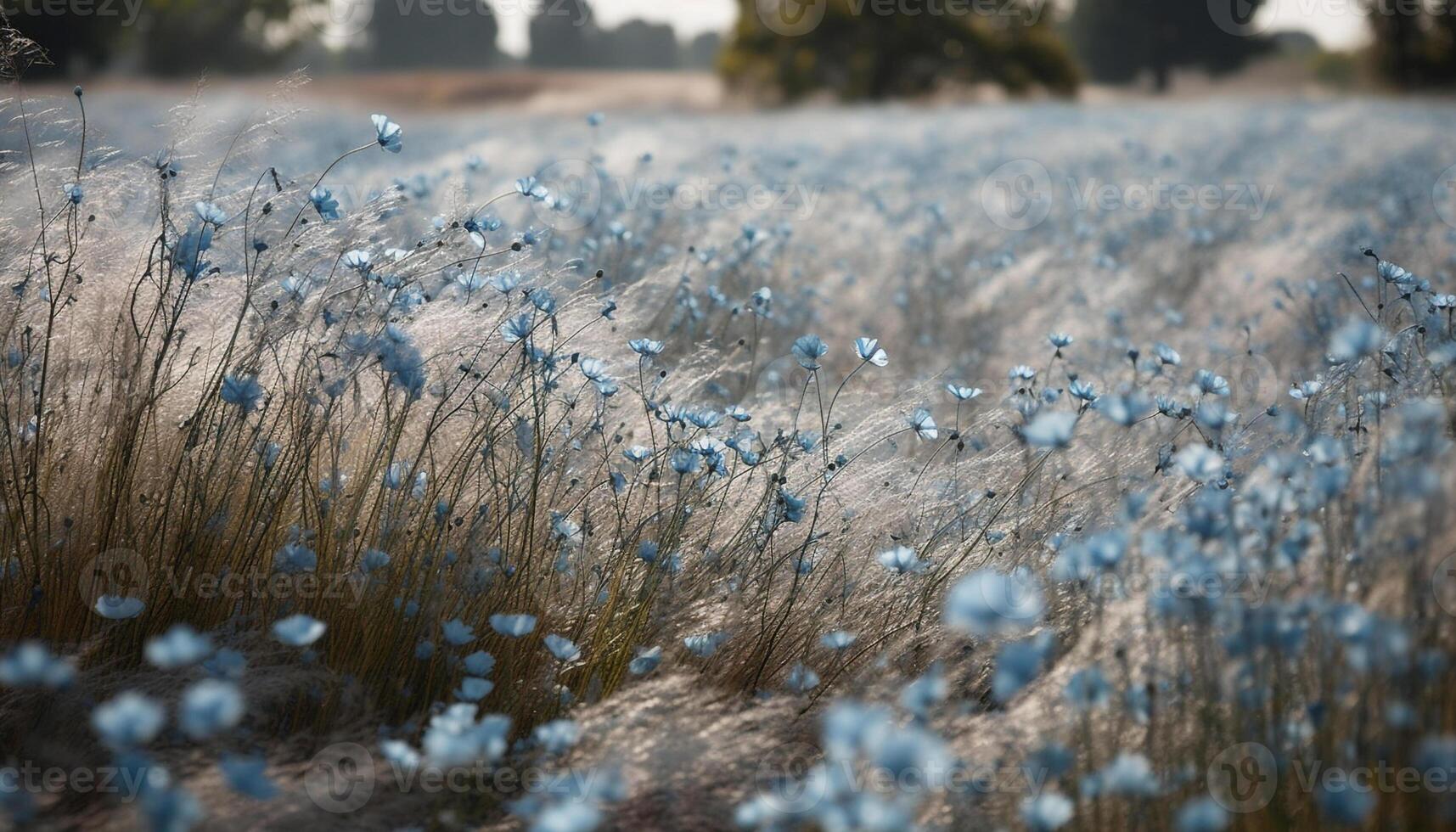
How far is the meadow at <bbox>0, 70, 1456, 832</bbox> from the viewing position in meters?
1.59

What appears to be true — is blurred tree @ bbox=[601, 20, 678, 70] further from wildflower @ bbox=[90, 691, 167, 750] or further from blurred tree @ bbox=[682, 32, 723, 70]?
wildflower @ bbox=[90, 691, 167, 750]

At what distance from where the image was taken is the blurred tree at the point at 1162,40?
38.3 m

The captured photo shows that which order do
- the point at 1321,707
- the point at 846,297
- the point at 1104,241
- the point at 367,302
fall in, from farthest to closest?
the point at 1104,241, the point at 846,297, the point at 367,302, the point at 1321,707

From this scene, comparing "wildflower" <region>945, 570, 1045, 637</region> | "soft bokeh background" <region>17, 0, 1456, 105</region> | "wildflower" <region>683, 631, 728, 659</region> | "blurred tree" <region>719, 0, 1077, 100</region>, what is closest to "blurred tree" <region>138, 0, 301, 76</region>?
"soft bokeh background" <region>17, 0, 1456, 105</region>

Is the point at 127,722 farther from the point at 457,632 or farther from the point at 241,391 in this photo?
the point at 241,391

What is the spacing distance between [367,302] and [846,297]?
3616 mm

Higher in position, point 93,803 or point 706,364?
point 706,364

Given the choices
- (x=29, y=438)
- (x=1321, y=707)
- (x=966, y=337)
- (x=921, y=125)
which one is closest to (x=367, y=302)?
(x=29, y=438)

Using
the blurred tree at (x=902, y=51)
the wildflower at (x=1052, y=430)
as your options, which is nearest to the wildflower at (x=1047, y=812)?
the wildflower at (x=1052, y=430)

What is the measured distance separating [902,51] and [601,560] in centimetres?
2311

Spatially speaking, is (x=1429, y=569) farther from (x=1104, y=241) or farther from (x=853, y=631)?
(x=1104, y=241)

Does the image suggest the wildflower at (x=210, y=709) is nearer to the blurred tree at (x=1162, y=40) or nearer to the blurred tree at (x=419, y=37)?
the blurred tree at (x=1162, y=40)

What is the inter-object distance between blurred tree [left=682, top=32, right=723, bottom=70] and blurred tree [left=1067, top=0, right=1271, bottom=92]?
37376 millimetres

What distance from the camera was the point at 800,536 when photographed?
105 inches
